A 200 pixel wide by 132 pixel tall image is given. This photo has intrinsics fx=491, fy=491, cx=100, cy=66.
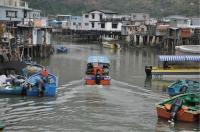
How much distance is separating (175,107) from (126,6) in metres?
171

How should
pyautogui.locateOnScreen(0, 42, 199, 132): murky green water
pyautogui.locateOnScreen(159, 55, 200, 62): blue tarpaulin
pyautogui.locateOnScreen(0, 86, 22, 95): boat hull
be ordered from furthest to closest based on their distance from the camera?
pyautogui.locateOnScreen(159, 55, 200, 62): blue tarpaulin → pyautogui.locateOnScreen(0, 86, 22, 95): boat hull → pyautogui.locateOnScreen(0, 42, 199, 132): murky green water

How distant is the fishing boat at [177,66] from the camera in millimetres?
46219

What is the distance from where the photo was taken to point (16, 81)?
119ft

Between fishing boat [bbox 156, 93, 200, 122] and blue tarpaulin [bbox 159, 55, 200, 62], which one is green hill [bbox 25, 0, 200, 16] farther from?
fishing boat [bbox 156, 93, 200, 122]

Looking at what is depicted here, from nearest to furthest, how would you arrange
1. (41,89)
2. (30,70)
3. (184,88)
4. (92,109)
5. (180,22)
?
(92,109) < (41,89) < (184,88) < (30,70) < (180,22)

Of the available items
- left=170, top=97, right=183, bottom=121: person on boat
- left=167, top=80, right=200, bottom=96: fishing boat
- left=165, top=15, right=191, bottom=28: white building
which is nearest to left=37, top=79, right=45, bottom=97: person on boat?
left=167, top=80, right=200, bottom=96: fishing boat

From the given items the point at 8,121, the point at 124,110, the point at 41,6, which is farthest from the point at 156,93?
the point at 41,6

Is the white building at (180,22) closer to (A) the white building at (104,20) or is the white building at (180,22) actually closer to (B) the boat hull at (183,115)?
(A) the white building at (104,20)

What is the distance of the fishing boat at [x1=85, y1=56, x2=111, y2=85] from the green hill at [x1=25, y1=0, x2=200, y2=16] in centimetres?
11971

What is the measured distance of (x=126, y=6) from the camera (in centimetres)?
19650

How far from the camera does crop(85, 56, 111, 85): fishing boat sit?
41031 mm

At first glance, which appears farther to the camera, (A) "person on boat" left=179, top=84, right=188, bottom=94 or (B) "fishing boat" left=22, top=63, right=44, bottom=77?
(B) "fishing boat" left=22, top=63, right=44, bottom=77

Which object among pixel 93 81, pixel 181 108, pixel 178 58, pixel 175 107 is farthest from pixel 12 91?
pixel 178 58

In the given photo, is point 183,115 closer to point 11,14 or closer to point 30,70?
point 30,70
